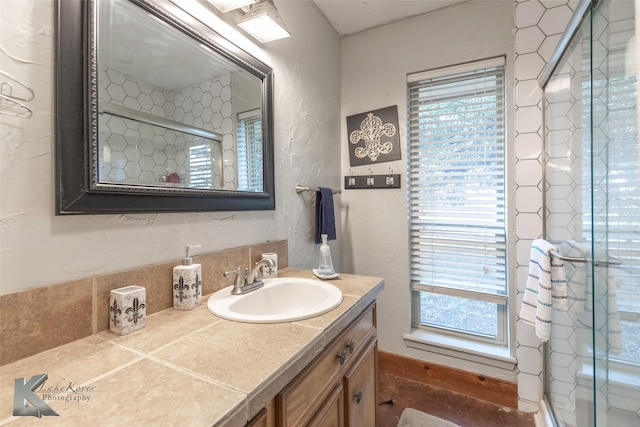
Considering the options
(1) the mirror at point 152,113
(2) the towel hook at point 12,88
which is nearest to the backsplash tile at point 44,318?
(1) the mirror at point 152,113

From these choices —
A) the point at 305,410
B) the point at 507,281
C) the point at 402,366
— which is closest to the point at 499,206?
the point at 507,281

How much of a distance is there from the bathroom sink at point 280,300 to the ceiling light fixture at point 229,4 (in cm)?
104

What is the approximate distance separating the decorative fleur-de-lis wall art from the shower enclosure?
2.77ft

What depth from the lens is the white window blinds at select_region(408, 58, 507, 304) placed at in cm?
173

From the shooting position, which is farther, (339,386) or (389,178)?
(389,178)

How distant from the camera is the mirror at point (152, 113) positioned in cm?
68

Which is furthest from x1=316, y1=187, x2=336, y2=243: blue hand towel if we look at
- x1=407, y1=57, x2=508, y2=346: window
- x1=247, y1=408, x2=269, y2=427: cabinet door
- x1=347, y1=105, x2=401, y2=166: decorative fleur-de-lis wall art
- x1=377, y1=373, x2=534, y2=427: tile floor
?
x1=247, y1=408, x2=269, y2=427: cabinet door

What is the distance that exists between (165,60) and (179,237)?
572 millimetres

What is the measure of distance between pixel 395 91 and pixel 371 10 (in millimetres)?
521

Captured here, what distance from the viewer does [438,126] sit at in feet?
6.15

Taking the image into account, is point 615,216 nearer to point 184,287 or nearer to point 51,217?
point 184,287

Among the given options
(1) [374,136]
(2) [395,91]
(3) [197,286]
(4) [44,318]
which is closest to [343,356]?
(3) [197,286]

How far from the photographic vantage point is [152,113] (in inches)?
34.4

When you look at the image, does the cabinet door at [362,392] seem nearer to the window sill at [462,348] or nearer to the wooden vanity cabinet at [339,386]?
the wooden vanity cabinet at [339,386]
